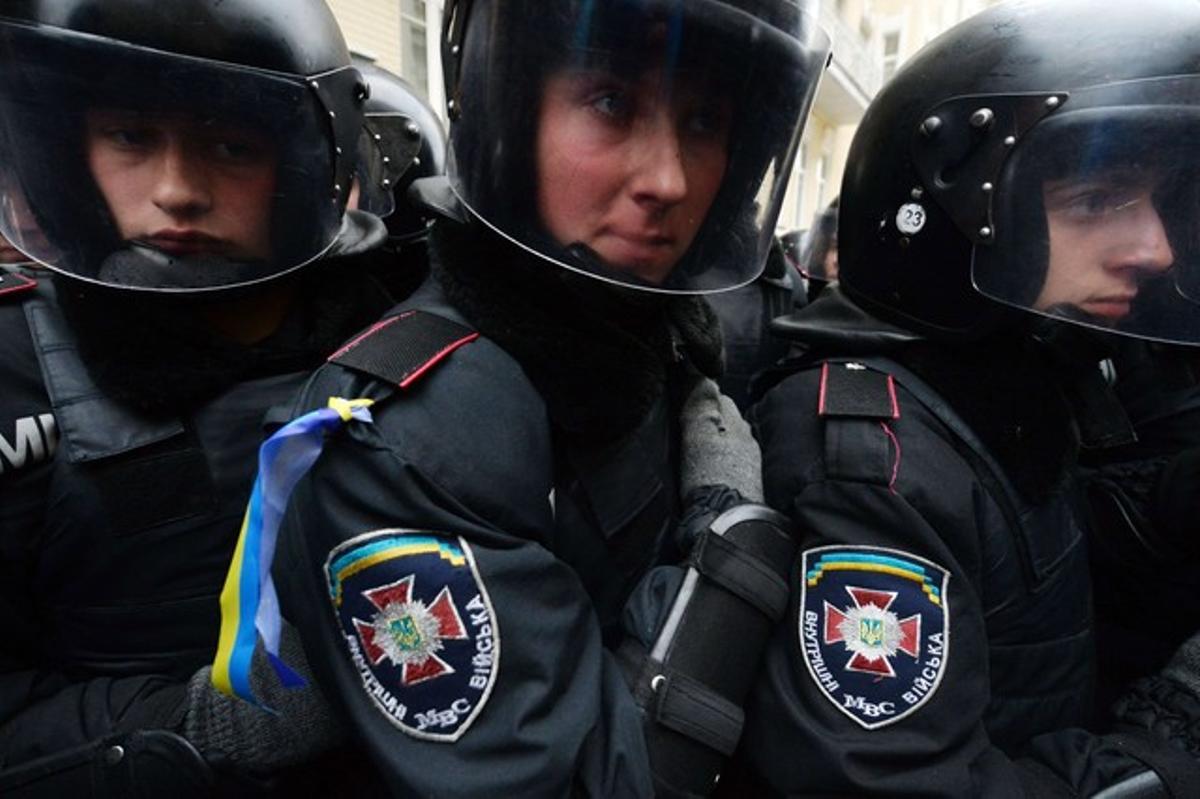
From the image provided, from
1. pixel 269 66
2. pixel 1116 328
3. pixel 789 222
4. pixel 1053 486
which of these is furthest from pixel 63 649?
pixel 789 222

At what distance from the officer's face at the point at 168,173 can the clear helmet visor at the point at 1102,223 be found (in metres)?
1.21

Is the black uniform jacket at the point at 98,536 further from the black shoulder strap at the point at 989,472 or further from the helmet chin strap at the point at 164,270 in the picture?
the black shoulder strap at the point at 989,472

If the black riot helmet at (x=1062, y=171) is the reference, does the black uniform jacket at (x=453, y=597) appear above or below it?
below

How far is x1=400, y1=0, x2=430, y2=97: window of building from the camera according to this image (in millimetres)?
5180

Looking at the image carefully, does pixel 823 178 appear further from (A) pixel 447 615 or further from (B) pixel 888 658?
(A) pixel 447 615

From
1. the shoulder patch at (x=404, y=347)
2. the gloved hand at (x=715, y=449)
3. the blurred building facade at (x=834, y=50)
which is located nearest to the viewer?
the shoulder patch at (x=404, y=347)

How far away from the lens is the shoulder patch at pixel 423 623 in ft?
2.46

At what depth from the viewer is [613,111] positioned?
0.90 meters

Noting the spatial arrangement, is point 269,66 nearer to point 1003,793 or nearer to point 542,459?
point 542,459

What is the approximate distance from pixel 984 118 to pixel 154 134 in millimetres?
1275

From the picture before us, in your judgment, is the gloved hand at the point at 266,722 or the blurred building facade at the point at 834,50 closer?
the gloved hand at the point at 266,722

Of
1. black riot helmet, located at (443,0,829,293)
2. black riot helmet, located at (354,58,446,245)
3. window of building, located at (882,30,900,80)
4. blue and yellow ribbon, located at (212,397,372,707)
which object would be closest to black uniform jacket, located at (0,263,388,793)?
blue and yellow ribbon, located at (212,397,372,707)

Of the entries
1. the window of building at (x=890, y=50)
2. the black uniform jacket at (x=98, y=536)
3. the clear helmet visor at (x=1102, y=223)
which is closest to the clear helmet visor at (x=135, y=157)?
the black uniform jacket at (x=98, y=536)

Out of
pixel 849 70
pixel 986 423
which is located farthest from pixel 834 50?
pixel 986 423
